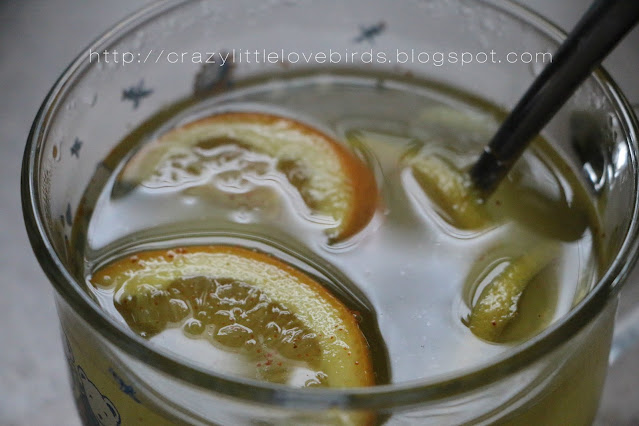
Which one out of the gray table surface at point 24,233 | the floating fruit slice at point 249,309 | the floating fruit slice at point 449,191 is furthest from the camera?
the gray table surface at point 24,233

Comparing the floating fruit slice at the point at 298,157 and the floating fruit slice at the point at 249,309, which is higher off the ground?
the floating fruit slice at the point at 298,157

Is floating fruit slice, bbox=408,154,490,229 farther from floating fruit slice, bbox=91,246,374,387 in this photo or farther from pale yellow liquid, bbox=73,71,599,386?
floating fruit slice, bbox=91,246,374,387

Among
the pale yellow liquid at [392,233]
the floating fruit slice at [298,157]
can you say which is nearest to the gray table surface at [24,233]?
the pale yellow liquid at [392,233]

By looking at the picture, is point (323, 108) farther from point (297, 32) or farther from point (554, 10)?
point (554, 10)

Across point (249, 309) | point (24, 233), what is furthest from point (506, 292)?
point (24, 233)

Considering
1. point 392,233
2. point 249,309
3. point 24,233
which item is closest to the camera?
point 249,309

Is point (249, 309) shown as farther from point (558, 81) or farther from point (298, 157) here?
point (558, 81)

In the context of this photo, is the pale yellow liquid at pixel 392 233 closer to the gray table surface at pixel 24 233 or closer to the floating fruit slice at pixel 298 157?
the floating fruit slice at pixel 298 157

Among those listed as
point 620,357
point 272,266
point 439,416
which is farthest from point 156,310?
point 620,357
